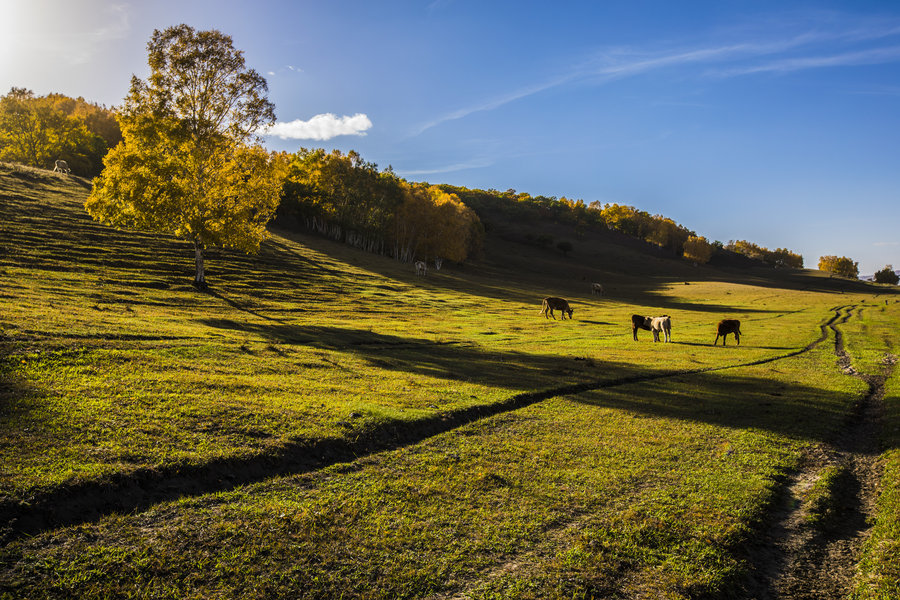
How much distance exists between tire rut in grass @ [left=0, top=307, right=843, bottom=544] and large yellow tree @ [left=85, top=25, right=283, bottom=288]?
2947 cm

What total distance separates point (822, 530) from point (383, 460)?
9786 millimetres

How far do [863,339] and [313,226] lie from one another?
305ft

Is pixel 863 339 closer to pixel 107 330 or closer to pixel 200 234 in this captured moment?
pixel 107 330

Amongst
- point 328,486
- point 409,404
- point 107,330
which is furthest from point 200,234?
point 328,486

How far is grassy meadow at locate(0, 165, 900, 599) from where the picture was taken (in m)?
7.45

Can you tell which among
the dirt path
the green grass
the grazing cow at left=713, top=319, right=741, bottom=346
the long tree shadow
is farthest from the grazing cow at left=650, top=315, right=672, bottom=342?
the dirt path

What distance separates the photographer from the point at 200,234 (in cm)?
3728

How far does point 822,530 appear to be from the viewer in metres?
9.66

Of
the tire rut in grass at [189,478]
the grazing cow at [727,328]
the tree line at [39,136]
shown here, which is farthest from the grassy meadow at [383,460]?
the tree line at [39,136]

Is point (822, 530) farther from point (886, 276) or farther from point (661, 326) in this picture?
point (886, 276)

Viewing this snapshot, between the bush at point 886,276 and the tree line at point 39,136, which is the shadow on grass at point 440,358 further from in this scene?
the bush at point 886,276

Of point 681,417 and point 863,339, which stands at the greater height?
point 863,339

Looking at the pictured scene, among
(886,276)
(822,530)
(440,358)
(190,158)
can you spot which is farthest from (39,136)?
(886,276)

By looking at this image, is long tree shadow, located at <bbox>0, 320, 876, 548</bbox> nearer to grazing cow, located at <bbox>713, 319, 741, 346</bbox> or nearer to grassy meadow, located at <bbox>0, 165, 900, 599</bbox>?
grassy meadow, located at <bbox>0, 165, 900, 599</bbox>
